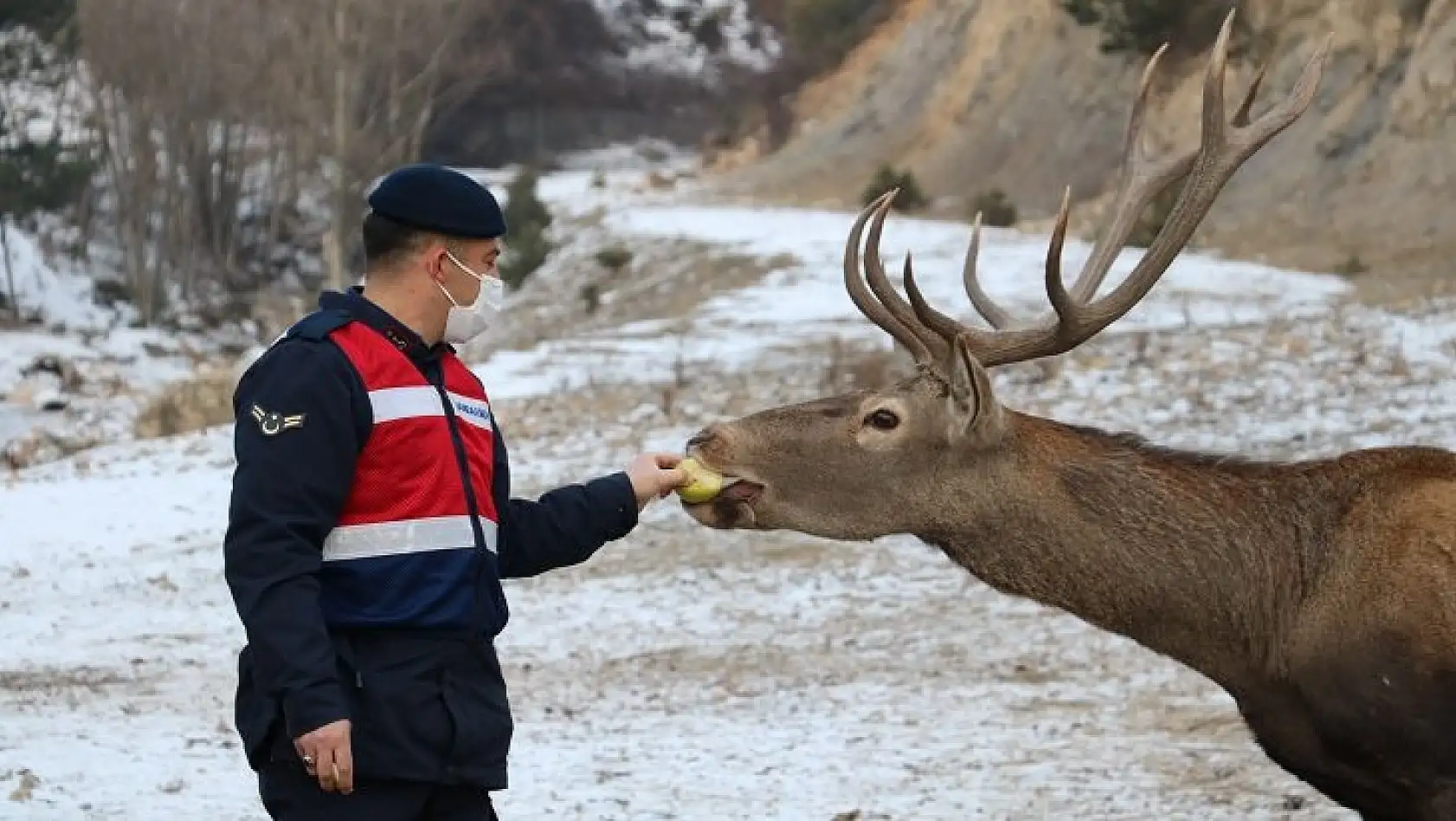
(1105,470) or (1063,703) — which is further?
(1063,703)

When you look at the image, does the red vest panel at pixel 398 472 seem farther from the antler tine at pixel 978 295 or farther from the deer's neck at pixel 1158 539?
the antler tine at pixel 978 295

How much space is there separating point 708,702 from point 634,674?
79 centimetres

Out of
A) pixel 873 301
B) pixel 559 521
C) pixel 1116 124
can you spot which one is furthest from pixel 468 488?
pixel 1116 124

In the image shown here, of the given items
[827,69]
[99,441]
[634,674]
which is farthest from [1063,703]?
[827,69]

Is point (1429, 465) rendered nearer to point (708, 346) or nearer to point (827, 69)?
point (708, 346)

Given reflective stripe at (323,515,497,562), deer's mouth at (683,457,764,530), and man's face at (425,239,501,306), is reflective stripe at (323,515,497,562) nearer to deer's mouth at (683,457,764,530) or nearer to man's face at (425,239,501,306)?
man's face at (425,239,501,306)

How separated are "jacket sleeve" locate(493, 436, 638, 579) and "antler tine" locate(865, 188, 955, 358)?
1.20m

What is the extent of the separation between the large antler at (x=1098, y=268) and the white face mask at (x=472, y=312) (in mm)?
1513

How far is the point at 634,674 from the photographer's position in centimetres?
1035

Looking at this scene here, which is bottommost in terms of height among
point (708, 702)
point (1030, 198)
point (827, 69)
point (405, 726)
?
point (708, 702)

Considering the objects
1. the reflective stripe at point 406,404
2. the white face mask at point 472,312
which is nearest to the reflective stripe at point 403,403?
the reflective stripe at point 406,404

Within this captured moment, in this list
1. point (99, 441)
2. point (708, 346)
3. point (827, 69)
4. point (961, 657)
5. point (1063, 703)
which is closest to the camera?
point (1063, 703)

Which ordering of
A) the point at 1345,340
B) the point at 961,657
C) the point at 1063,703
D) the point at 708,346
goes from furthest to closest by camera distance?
the point at 708,346, the point at 1345,340, the point at 961,657, the point at 1063,703

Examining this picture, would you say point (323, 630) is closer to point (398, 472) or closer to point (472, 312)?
point (398, 472)
